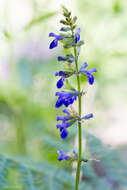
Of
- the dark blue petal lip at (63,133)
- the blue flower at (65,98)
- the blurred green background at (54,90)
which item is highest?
the blurred green background at (54,90)

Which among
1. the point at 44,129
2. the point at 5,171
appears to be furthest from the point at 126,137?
the point at 5,171

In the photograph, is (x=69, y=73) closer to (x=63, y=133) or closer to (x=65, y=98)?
(x=65, y=98)

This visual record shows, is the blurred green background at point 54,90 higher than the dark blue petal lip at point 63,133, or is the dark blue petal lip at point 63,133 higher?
the blurred green background at point 54,90

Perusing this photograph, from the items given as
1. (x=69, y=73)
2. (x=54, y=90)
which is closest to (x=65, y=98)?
(x=69, y=73)

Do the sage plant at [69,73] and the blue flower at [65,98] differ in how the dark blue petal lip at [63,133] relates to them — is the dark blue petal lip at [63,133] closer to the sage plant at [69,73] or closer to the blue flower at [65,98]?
the sage plant at [69,73]

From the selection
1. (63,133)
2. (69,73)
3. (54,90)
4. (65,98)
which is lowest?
(63,133)

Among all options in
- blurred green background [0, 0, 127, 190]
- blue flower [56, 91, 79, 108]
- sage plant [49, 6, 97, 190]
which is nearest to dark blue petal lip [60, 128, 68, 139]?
sage plant [49, 6, 97, 190]

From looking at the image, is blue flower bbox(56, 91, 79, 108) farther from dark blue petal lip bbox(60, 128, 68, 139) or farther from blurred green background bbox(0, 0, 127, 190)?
blurred green background bbox(0, 0, 127, 190)

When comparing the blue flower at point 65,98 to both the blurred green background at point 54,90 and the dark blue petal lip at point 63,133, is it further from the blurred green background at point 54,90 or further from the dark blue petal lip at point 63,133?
the blurred green background at point 54,90

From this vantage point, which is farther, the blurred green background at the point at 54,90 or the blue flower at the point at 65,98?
the blurred green background at the point at 54,90

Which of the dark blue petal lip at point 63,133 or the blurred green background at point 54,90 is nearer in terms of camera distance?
the dark blue petal lip at point 63,133

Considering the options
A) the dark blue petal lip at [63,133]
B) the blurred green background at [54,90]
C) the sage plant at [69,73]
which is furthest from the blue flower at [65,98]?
the blurred green background at [54,90]

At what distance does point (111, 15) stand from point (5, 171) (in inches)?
167

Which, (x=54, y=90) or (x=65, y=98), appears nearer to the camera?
(x=65, y=98)
